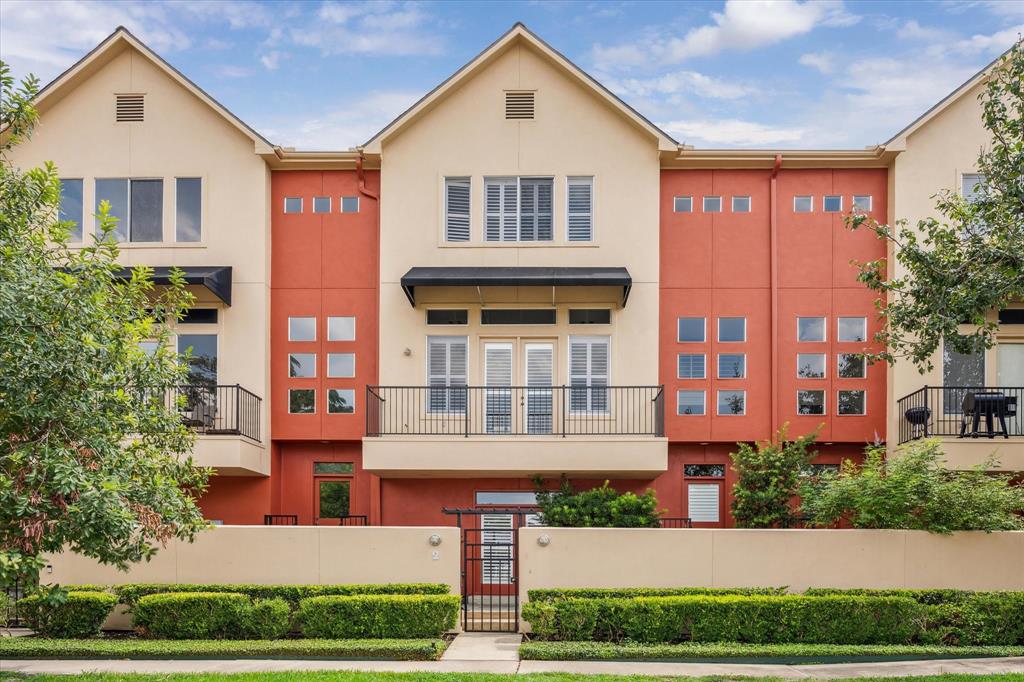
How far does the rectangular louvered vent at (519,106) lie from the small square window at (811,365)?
25.5 feet

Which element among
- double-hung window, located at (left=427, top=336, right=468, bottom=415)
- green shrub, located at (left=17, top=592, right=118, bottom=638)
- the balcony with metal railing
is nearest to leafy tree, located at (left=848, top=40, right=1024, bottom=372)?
the balcony with metal railing

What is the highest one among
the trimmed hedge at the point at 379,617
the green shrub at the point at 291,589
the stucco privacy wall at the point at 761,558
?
the stucco privacy wall at the point at 761,558

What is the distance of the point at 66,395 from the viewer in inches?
465

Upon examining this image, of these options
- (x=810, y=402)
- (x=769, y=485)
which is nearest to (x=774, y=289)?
(x=810, y=402)

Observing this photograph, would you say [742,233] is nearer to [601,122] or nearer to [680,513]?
[601,122]

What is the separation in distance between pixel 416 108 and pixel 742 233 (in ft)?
24.5

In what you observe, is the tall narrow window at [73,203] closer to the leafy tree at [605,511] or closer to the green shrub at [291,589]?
the green shrub at [291,589]

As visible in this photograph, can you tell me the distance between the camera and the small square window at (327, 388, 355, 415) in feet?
71.7

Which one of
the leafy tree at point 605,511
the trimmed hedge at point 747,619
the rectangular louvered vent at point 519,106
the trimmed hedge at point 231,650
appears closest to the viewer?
the trimmed hedge at point 231,650

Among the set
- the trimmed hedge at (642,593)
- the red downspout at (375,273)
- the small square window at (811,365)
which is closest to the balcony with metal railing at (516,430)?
the red downspout at (375,273)

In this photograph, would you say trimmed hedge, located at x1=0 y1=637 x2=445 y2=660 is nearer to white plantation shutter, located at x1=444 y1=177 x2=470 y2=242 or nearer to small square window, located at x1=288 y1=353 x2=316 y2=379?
small square window, located at x1=288 y1=353 x2=316 y2=379

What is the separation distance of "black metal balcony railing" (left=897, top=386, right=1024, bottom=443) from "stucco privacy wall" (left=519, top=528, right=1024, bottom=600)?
361 centimetres

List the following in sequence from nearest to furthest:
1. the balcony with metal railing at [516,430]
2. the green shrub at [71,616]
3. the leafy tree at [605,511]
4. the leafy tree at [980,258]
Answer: the leafy tree at [980,258], the green shrub at [71,616], the leafy tree at [605,511], the balcony with metal railing at [516,430]

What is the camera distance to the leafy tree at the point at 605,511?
19031mm
